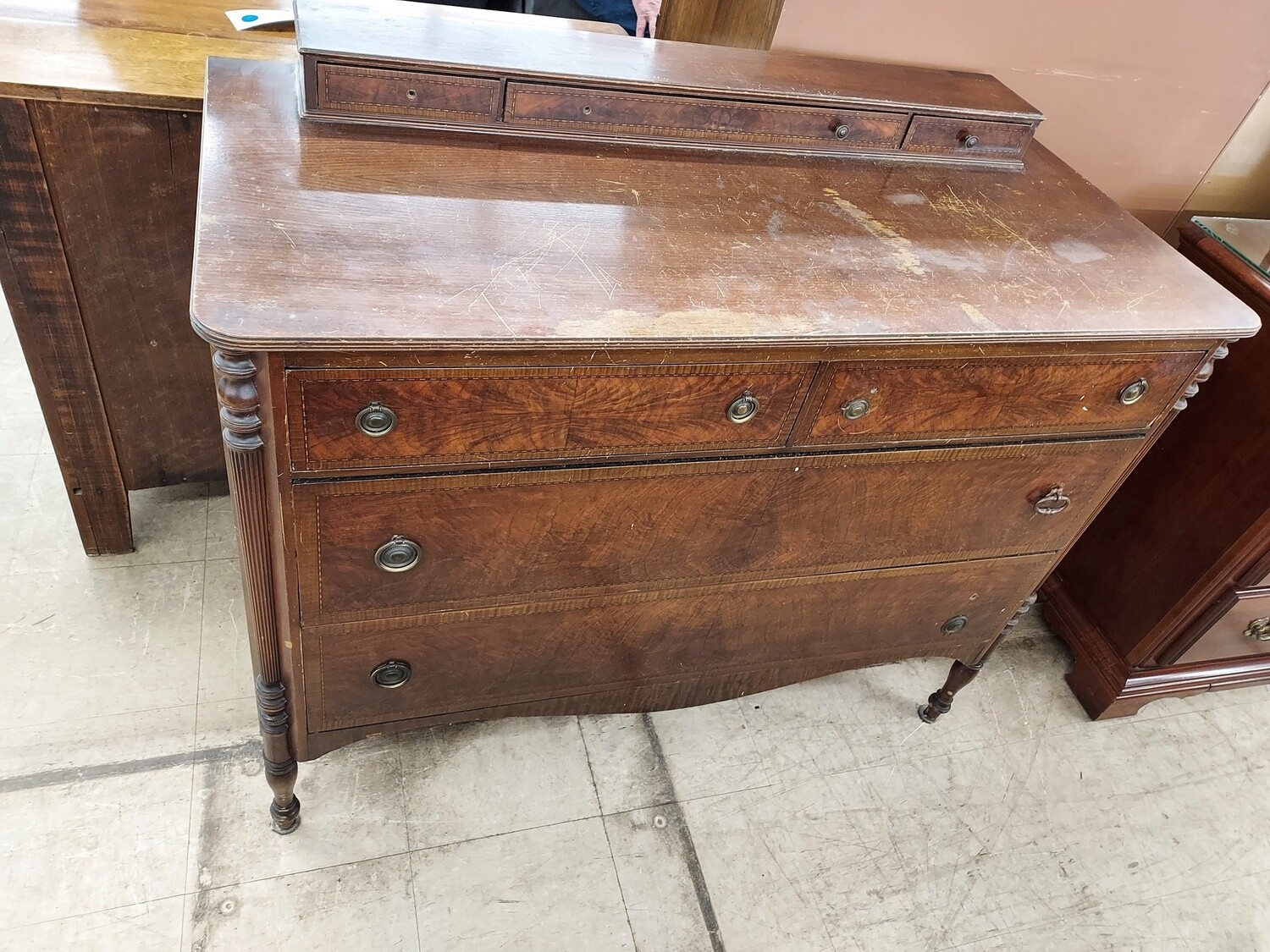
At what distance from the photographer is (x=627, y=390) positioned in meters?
1.04

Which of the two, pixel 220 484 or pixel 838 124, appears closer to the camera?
pixel 838 124

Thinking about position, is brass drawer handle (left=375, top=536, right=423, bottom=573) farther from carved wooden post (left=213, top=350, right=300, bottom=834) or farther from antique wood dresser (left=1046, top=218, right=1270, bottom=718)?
antique wood dresser (left=1046, top=218, right=1270, bottom=718)

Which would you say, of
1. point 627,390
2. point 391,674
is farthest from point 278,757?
point 627,390

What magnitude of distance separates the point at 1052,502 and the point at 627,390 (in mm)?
781

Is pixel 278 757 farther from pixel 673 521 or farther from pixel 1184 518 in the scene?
pixel 1184 518

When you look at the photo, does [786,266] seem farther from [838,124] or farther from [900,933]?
[900,933]

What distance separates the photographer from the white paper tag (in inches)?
64.1

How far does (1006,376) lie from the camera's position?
120 centimetres

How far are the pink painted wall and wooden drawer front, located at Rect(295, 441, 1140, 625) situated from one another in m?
0.74

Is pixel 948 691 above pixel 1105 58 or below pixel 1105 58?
below

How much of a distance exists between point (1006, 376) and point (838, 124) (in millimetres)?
478

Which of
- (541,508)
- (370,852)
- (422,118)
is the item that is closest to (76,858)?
(370,852)

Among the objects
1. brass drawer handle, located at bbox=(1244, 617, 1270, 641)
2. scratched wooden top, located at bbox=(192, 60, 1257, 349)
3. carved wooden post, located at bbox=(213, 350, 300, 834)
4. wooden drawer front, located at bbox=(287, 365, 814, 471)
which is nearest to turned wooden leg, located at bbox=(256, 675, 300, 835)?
carved wooden post, located at bbox=(213, 350, 300, 834)

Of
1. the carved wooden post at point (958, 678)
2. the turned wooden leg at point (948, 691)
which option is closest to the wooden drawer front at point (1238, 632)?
the carved wooden post at point (958, 678)
